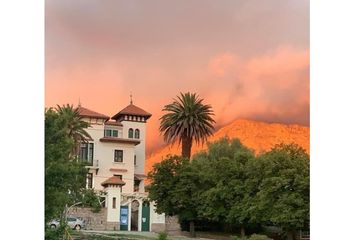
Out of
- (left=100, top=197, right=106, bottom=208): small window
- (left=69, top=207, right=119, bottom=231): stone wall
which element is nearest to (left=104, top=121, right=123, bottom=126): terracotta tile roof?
(left=100, top=197, right=106, bottom=208): small window

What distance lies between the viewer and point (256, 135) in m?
6.98

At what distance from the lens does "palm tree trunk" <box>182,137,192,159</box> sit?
23.8 ft

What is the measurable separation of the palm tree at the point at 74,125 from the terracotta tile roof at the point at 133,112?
1.15 ft

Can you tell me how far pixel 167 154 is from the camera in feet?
23.6

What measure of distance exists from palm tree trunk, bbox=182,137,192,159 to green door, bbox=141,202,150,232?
2.29 feet

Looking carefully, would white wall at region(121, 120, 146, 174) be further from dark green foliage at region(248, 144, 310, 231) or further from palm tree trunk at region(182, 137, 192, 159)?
dark green foliage at region(248, 144, 310, 231)

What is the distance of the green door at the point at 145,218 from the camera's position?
7258 mm

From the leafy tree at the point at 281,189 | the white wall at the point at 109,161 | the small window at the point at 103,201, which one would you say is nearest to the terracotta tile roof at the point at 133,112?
the white wall at the point at 109,161

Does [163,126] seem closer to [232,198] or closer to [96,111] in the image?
[96,111]

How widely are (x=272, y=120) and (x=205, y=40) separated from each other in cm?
106

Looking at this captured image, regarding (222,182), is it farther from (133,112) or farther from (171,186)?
(133,112)

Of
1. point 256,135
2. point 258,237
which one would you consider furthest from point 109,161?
point 258,237
